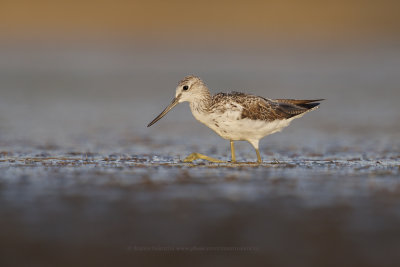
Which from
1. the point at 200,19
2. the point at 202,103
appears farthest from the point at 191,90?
the point at 200,19

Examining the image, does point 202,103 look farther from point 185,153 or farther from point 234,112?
point 185,153

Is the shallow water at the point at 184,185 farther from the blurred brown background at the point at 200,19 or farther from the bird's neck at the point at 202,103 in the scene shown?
the blurred brown background at the point at 200,19

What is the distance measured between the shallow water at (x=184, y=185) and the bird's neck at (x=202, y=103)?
0.83 m

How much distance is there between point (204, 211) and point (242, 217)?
1.29 feet

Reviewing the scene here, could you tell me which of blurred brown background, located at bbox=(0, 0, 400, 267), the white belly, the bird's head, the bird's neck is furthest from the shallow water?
the bird's head

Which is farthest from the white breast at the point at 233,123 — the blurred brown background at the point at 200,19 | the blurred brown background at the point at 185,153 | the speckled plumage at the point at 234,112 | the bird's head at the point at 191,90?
the blurred brown background at the point at 200,19

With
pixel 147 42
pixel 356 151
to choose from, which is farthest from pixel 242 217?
pixel 147 42

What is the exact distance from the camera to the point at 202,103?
10055mm

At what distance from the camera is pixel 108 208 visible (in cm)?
632

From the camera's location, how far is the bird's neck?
9.98m

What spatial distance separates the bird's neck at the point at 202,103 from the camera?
9.98m

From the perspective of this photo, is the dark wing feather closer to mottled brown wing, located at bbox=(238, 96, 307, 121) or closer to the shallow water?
mottled brown wing, located at bbox=(238, 96, 307, 121)

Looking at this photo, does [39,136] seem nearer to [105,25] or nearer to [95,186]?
[95,186]

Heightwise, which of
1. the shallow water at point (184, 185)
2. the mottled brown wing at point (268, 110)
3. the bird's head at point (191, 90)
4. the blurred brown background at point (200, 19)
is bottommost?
the shallow water at point (184, 185)
